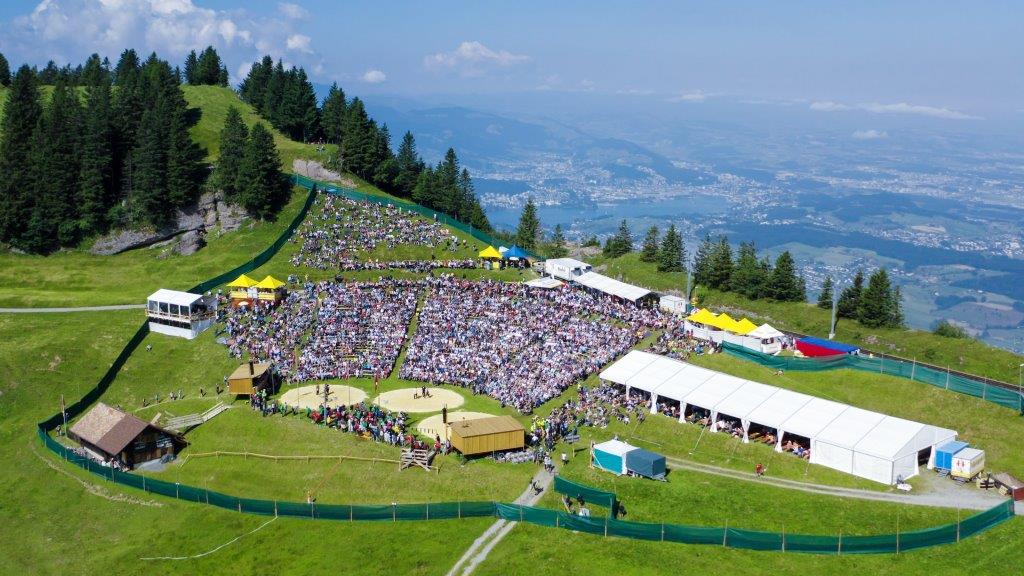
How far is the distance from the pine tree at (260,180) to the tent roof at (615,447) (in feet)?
190

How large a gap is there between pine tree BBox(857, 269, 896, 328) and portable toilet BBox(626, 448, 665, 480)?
35.2m

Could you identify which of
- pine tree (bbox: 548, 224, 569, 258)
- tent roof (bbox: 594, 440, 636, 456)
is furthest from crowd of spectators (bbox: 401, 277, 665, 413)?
pine tree (bbox: 548, 224, 569, 258)

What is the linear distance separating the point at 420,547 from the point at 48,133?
83.7 m

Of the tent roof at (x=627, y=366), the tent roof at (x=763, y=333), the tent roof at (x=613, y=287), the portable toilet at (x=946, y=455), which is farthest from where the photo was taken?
Result: the tent roof at (x=613, y=287)

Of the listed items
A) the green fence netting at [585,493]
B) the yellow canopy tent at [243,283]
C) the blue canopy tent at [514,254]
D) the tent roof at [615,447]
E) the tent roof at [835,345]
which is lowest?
the green fence netting at [585,493]

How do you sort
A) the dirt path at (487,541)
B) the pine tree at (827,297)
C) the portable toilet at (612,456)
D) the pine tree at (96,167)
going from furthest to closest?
the pine tree at (96,167), the pine tree at (827,297), the portable toilet at (612,456), the dirt path at (487,541)

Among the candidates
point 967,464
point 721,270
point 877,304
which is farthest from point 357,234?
point 967,464

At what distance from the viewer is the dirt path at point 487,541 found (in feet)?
121

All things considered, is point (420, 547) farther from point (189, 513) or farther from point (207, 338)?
point (207, 338)

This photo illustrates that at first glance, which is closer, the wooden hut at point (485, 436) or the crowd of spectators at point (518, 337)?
the wooden hut at point (485, 436)

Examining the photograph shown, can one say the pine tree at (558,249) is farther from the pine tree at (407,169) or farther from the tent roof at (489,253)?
the pine tree at (407,169)

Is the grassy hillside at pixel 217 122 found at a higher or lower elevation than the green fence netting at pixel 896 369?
higher

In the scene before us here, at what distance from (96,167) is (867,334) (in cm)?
8595

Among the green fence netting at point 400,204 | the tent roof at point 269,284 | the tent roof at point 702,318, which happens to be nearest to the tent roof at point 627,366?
the tent roof at point 702,318
